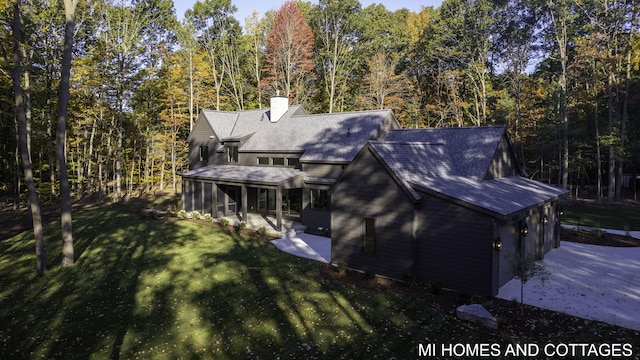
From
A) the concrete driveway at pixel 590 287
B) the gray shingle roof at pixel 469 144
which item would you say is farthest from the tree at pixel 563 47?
the gray shingle roof at pixel 469 144

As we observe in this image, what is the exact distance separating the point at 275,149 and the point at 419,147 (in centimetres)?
1195

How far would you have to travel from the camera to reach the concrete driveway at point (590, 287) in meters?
11.2

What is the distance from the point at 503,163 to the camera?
62.1 ft

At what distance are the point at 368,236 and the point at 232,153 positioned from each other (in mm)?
18293

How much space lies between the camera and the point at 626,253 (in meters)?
17.6

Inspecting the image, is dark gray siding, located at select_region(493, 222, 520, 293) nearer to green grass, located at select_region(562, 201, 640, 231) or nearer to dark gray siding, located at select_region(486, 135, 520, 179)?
dark gray siding, located at select_region(486, 135, 520, 179)

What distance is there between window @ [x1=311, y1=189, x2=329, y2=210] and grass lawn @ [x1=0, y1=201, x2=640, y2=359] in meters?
4.92

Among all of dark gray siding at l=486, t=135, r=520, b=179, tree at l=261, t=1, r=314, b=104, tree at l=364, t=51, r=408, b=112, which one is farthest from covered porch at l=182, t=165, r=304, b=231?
tree at l=364, t=51, r=408, b=112

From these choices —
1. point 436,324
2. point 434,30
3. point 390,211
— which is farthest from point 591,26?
point 436,324

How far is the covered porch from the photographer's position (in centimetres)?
2289

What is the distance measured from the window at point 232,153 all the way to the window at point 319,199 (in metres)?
9.83

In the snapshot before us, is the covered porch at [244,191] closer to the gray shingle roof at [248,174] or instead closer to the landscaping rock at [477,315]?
the gray shingle roof at [248,174]

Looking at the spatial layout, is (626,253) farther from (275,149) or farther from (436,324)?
(275,149)

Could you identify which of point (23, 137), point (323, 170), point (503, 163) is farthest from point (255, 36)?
point (503, 163)
